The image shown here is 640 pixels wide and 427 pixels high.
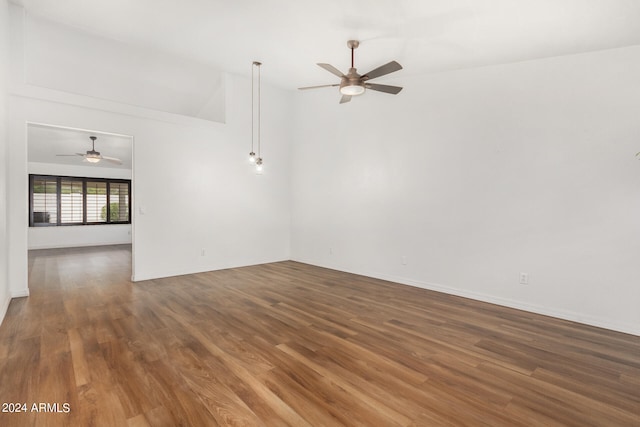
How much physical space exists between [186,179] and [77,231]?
660 cm

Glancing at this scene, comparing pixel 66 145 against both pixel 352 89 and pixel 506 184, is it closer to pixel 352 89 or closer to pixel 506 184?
pixel 352 89

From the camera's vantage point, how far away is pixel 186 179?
5.55 metres

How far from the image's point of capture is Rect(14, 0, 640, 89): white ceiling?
3.08m

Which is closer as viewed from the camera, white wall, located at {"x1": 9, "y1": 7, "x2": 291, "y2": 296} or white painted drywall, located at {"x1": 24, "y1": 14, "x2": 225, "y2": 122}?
white wall, located at {"x1": 9, "y1": 7, "x2": 291, "y2": 296}

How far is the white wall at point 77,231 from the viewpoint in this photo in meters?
8.96

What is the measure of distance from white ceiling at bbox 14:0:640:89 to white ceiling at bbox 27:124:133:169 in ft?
10.6

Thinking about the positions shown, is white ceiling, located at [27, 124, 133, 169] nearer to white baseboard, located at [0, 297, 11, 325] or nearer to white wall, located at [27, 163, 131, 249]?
white wall, located at [27, 163, 131, 249]

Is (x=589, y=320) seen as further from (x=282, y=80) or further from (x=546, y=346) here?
(x=282, y=80)

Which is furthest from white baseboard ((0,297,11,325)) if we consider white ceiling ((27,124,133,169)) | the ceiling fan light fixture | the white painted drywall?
the ceiling fan light fixture

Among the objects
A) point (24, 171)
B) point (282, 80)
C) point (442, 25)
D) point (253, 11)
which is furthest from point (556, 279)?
point (24, 171)

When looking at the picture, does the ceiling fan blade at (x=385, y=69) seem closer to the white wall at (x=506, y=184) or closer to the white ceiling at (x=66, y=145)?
the white wall at (x=506, y=184)

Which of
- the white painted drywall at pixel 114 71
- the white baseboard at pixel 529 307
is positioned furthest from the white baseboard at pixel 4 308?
the white baseboard at pixel 529 307

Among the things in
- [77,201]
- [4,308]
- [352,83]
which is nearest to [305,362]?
[352,83]

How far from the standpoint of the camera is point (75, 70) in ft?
16.9
